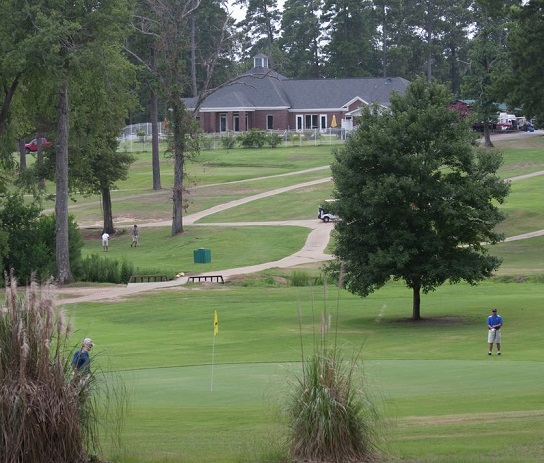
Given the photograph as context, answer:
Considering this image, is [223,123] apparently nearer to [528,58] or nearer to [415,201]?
[528,58]

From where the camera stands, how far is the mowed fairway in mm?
13430

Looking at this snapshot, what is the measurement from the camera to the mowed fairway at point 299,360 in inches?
529

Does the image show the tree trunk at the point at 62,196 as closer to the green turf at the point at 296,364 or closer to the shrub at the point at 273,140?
the green turf at the point at 296,364

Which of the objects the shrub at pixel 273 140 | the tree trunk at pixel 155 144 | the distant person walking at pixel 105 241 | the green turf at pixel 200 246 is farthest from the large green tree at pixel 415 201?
the shrub at pixel 273 140

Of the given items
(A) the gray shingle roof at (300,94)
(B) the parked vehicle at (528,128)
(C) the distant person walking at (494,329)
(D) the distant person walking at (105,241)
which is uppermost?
(A) the gray shingle roof at (300,94)

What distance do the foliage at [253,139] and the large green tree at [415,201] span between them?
7568 cm

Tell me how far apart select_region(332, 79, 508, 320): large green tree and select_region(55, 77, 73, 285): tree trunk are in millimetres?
20287

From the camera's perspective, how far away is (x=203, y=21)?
455 feet

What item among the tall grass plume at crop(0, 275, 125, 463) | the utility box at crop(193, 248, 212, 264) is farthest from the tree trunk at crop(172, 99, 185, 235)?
the tall grass plume at crop(0, 275, 125, 463)

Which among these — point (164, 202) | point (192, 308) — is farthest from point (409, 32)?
point (192, 308)

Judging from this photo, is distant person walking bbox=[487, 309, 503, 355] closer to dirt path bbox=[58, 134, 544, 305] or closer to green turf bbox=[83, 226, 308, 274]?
dirt path bbox=[58, 134, 544, 305]

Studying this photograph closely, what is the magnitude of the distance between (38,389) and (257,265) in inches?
1875

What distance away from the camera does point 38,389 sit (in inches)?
440

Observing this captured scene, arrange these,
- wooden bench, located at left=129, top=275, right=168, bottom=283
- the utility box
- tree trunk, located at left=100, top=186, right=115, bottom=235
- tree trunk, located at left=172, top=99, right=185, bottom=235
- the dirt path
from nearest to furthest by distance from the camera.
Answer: the dirt path < wooden bench, located at left=129, top=275, right=168, bottom=283 < the utility box < tree trunk, located at left=172, top=99, right=185, bottom=235 < tree trunk, located at left=100, top=186, right=115, bottom=235
